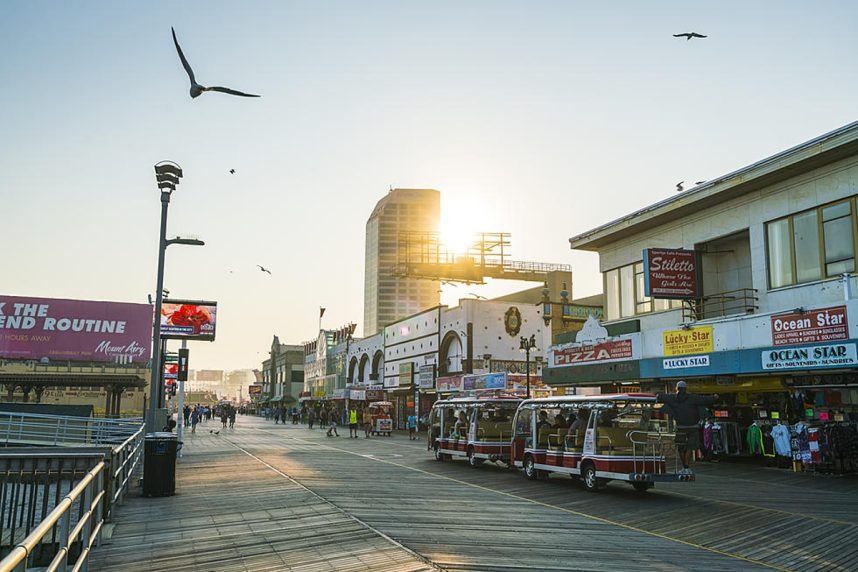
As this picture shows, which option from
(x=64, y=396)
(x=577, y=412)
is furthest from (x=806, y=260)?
(x=64, y=396)

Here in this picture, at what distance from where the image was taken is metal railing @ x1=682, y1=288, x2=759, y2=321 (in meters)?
25.5

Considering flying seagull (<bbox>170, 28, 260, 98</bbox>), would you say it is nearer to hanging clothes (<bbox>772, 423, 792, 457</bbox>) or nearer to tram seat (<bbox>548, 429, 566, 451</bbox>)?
tram seat (<bbox>548, 429, 566, 451</bbox>)

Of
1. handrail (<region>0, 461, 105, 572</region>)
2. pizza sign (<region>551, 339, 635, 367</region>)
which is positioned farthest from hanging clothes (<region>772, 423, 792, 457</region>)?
handrail (<region>0, 461, 105, 572</region>)

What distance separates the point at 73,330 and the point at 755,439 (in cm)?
6220

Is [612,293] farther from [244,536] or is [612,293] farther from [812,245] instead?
[244,536]

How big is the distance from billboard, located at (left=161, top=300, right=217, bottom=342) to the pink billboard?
3767cm

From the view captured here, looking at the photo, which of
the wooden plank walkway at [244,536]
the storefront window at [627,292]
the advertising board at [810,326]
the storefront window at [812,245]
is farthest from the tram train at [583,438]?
the storefront window at [627,292]

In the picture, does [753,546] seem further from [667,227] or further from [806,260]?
[667,227]

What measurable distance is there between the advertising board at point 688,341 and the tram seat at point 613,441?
10.1m

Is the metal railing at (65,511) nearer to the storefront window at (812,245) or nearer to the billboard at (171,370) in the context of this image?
the storefront window at (812,245)

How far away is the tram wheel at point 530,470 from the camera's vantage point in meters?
19.3

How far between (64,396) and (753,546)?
75.6 meters

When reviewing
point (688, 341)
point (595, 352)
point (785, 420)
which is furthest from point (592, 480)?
point (595, 352)

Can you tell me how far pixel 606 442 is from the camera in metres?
16.5
